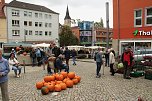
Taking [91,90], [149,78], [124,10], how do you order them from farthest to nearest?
[124,10]
[149,78]
[91,90]

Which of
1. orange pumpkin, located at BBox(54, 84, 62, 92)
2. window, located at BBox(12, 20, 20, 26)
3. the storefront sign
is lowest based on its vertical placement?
orange pumpkin, located at BBox(54, 84, 62, 92)

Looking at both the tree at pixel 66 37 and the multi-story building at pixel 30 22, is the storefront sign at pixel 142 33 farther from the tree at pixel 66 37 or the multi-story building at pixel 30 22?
the tree at pixel 66 37

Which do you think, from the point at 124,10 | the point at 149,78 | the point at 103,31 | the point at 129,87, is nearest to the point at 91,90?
the point at 129,87

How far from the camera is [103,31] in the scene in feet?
357

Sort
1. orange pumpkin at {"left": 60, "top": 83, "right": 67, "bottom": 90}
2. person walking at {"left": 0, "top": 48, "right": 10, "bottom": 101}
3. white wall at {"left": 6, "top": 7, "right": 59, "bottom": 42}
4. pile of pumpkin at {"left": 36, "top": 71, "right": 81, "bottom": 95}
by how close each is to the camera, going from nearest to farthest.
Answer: person walking at {"left": 0, "top": 48, "right": 10, "bottom": 101}, pile of pumpkin at {"left": 36, "top": 71, "right": 81, "bottom": 95}, orange pumpkin at {"left": 60, "top": 83, "right": 67, "bottom": 90}, white wall at {"left": 6, "top": 7, "right": 59, "bottom": 42}

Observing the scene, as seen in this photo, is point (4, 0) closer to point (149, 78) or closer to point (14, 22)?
point (14, 22)

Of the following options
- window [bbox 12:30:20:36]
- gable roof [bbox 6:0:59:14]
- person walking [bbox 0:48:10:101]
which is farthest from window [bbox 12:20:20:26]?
person walking [bbox 0:48:10:101]

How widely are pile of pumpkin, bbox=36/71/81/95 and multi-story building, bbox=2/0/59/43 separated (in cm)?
5652

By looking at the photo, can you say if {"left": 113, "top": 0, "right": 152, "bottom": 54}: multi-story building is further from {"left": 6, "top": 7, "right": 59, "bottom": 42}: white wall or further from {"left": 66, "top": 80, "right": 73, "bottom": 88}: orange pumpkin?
{"left": 6, "top": 7, "right": 59, "bottom": 42}: white wall

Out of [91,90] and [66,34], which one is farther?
[66,34]

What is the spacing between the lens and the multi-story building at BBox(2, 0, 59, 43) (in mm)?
67312

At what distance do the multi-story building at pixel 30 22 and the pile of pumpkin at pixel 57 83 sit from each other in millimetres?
56519

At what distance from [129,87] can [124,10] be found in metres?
12.6

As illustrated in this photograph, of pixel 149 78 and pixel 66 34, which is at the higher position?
pixel 66 34
